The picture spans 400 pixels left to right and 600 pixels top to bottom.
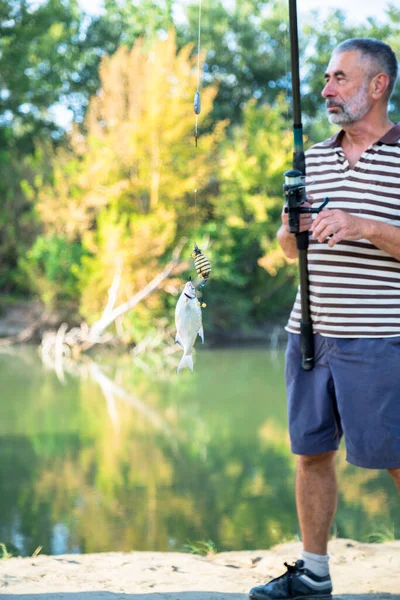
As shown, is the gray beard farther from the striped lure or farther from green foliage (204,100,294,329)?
green foliage (204,100,294,329)

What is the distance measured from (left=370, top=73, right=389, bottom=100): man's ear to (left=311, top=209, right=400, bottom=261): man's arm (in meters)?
0.42

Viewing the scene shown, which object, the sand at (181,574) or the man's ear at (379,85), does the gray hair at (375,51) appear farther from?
the sand at (181,574)

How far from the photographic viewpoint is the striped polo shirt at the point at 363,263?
2623mm

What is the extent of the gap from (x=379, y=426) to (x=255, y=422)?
6.59m

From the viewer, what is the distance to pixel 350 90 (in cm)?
268

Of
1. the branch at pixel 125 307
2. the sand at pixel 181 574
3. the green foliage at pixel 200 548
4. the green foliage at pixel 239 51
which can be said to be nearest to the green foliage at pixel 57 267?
the branch at pixel 125 307

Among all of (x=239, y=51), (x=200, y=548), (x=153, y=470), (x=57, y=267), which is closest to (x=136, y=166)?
(x=57, y=267)

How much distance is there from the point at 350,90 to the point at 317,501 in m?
1.26

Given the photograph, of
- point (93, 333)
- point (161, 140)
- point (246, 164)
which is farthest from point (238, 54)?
point (93, 333)

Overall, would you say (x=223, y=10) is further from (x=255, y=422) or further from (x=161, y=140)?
(x=255, y=422)

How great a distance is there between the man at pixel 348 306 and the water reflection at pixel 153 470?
175 centimetres

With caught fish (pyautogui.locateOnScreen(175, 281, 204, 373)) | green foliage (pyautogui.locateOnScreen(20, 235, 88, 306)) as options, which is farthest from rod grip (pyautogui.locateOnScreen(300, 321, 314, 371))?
green foliage (pyautogui.locateOnScreen(20, 235, 88, 306))

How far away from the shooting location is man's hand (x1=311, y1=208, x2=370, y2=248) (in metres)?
2.50

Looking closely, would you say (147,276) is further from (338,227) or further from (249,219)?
(338,227)
